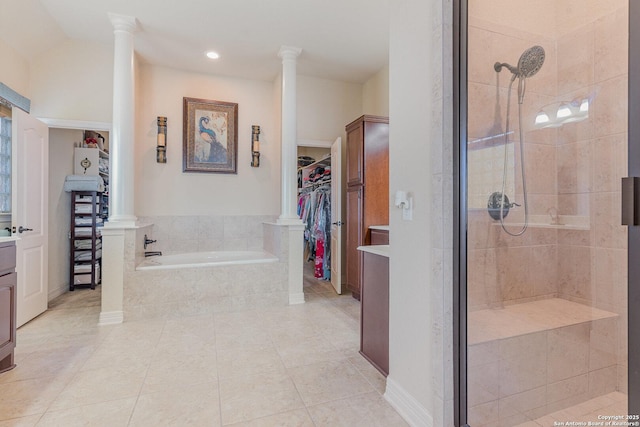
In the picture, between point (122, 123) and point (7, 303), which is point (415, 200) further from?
point (122, 123)

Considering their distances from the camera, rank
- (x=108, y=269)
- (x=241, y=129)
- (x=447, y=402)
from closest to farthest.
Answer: (x=447, y=402) < (x=108, y=269) < (x=241, y=129)

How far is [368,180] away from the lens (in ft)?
11.9

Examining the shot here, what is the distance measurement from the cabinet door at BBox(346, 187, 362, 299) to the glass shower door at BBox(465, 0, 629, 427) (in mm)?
2156

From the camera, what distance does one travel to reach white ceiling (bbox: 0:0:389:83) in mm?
2871

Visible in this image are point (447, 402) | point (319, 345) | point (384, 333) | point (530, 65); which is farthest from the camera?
point (319, 345)

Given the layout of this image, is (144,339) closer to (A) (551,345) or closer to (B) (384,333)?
(B) (384,333)

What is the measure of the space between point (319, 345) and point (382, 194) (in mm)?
1929

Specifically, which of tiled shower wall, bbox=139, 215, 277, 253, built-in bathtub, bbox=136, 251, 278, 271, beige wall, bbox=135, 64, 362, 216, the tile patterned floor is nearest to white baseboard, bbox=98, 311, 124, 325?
Answer: the tile patterned floor

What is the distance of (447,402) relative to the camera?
4.44 feet

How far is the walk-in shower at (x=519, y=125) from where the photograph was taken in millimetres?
1510

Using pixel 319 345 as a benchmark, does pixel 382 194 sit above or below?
above

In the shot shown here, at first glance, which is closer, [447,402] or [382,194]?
[447,402]

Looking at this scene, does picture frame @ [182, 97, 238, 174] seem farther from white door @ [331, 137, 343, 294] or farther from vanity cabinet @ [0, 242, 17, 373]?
vanity cabinet @ [0, 242, 17, 373]

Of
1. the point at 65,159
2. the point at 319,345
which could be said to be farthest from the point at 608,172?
the point at 65,159
